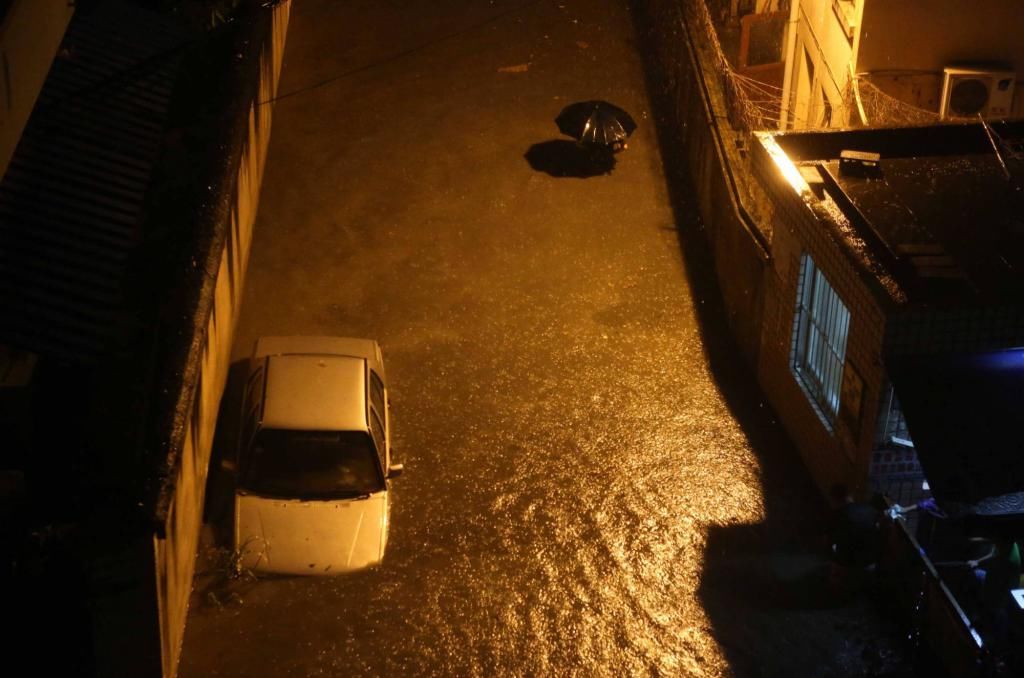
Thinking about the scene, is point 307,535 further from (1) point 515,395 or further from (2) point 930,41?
(2) point 930,41

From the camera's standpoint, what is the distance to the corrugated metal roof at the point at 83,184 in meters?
15.1

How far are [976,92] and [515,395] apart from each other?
7834 mm

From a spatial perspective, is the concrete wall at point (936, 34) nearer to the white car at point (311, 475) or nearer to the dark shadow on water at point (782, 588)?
the dark shadow on water at point (782, 588)

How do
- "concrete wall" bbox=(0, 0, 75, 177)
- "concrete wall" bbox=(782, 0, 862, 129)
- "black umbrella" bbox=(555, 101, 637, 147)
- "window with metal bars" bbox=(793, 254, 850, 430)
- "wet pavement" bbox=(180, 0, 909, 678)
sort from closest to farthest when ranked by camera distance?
1. "wet pavement" bbox=(180, 0, 909, 678)
2. "concrete wall" bbox=(0, 0, 75, 177)
3. "window with metal bars" bbox=(793, 254, 850, 430)
4. "concrete wall" bbox=(782, 0, 862, 129)
5. "black umbrella" bbox=(555, 101, 637, 147)

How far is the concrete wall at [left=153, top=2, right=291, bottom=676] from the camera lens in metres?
11.5

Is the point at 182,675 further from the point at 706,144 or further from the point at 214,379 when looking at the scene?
the point at 706,144

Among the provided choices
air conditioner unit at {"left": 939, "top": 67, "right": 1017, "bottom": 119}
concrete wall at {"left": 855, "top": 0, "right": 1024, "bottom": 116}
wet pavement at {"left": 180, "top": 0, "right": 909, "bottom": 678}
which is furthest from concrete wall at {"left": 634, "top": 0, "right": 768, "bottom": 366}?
air conditioner unit at {"left": 939, "top": 67, "right": 1017, "bottom": 119}

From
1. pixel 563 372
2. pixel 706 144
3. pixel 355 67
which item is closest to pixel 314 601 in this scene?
pixel 563 372

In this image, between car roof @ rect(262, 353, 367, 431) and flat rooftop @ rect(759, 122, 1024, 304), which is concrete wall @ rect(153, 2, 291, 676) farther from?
flat rooftop @ rect(759, 122, 1024, 304)

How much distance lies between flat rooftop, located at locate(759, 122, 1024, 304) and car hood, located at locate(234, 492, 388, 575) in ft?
18.2

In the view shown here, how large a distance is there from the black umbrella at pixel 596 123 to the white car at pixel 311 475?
312 inches

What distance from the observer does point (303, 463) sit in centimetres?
1352

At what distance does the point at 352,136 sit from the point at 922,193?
35.2ft

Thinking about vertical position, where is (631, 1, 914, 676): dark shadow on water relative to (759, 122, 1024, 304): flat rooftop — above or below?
below
